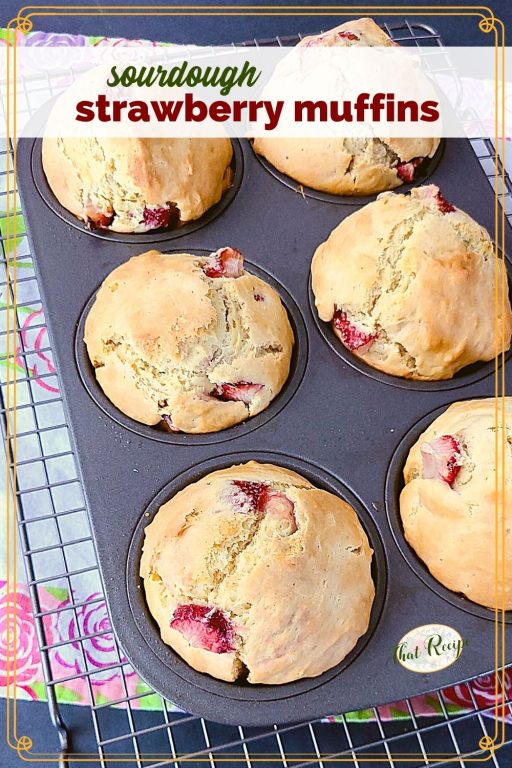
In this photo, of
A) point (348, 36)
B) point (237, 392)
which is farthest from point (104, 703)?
point (348, 36)

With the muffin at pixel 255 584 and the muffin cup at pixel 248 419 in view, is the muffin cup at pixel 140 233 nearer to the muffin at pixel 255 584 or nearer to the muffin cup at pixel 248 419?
the muffin cup at pixel 248 419

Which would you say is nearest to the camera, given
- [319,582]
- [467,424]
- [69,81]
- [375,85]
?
[319,582]

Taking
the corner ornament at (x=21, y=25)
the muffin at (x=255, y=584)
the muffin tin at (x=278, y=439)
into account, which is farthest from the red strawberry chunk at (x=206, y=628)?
the corner ornament at (x=21, y=25)

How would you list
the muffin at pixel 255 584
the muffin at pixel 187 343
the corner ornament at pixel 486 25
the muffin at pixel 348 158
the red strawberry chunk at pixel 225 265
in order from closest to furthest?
the muffin at pixel 255 584, the muffin at pixel 187 343, the red strawberry chunk at pixel 225 265, the muffin at pixel 348 158, the corner ornament at pixel 486 25

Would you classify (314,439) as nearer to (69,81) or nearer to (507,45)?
(69,81)

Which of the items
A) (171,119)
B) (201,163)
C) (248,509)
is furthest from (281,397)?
(171,119)

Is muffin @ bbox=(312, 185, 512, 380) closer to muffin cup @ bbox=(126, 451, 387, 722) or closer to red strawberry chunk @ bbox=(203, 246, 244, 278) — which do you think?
red strawberry chunk @ bbox=(203, 246, 244, 278)

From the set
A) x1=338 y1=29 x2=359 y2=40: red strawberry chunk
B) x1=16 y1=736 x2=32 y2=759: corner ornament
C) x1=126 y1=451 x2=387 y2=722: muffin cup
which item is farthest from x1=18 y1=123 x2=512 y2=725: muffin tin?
x1=16 y1=736 x2=32 y2=759: corner ornament
